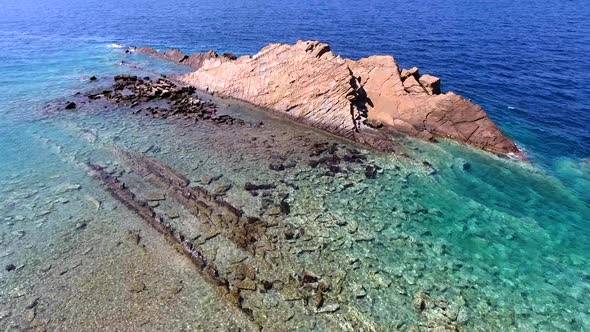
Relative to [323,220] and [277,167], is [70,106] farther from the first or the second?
[323,220]

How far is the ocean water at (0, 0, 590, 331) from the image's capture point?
65.9 feet

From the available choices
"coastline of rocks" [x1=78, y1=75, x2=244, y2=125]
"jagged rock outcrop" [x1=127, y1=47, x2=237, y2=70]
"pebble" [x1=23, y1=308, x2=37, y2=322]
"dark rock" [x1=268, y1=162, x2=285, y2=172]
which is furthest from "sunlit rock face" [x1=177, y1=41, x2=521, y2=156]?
"pebble" [x1=23, y1=308, x2=37, y2=322]

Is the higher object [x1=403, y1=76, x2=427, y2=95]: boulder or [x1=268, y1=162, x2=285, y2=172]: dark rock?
[x1=403, y1=76, x2=427, y2=95]: boulder

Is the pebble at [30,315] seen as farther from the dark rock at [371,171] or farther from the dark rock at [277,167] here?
the dark rock at [371,171]

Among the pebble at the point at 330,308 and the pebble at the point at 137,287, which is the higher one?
the pebble at the point at 330,308

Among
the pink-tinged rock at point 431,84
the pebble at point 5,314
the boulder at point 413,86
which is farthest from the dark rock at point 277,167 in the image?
the pink-tinged rock at point 431,84

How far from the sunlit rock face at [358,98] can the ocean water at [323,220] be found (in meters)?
2.54

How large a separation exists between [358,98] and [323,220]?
69.3 feet

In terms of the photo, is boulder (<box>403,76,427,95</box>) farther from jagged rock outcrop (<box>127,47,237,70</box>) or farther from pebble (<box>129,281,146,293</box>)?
pebble (<box>129,281,146,293</box>)

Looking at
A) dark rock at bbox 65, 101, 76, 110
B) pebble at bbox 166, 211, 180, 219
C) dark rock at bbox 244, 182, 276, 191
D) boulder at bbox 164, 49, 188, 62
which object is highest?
boulder at bbox 164, 49, 188, 62

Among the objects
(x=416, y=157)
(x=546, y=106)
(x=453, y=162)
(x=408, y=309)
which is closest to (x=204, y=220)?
(x=408, y=309)

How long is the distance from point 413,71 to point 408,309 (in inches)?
1272

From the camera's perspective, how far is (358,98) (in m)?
42.9

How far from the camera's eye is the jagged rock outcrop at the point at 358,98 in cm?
3897
